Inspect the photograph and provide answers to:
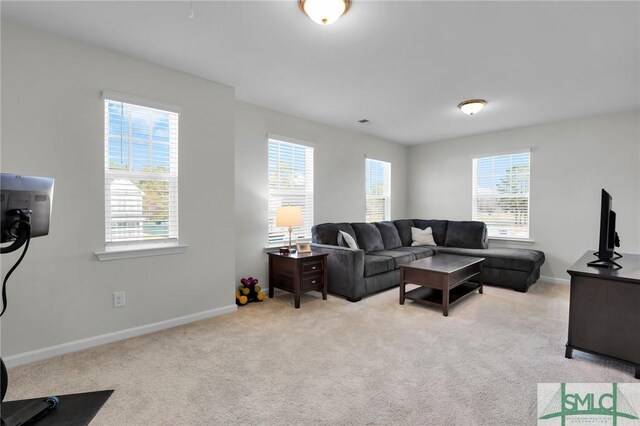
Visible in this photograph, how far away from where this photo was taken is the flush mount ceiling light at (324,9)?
6.39 feet

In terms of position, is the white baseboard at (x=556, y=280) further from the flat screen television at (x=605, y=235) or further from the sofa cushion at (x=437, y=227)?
the flat screen television at (x=605, y=235)

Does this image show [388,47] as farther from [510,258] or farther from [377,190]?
[377,190]

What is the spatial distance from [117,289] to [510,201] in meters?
5.68

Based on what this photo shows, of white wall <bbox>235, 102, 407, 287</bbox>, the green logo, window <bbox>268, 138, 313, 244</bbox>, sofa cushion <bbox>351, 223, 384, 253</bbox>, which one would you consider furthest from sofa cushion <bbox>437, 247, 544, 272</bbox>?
window <bbox>268, 138, 313, 244</bbox>

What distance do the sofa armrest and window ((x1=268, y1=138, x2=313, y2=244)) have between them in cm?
69

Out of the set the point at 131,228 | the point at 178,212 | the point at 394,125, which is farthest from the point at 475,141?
the point at 131,228

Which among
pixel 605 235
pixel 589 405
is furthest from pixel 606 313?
pixel 589 405

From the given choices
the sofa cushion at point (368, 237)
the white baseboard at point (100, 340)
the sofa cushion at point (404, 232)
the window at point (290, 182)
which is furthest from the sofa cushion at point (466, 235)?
the white baseboard at point (100, 340)

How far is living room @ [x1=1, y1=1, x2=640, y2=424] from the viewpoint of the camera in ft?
6.65

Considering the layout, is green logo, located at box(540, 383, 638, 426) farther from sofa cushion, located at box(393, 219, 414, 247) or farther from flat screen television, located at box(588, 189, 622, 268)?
sofa cushion, located at box(393, 219, 414, 247)

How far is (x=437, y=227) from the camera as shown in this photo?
19.0 feet

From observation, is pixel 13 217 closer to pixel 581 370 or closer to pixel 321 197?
pixel 581 370

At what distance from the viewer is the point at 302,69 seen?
118 inches

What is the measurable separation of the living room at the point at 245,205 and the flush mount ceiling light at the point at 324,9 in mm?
157
